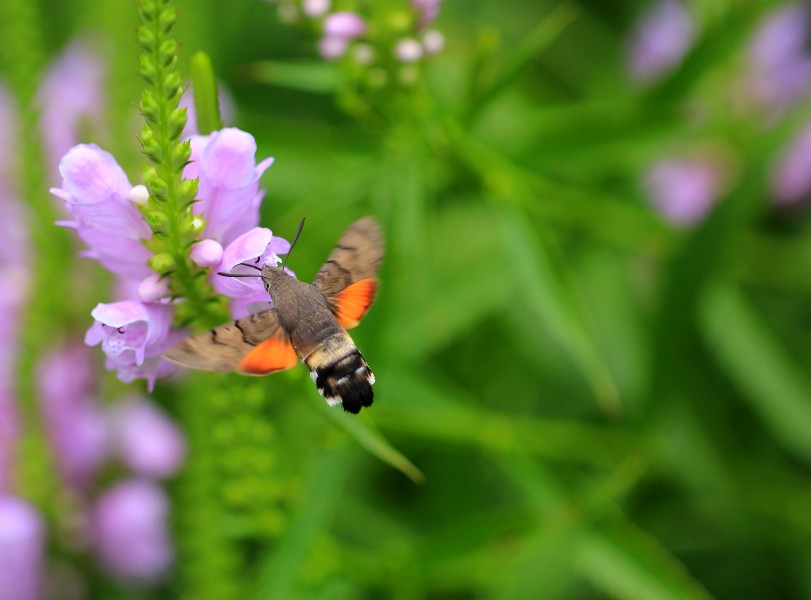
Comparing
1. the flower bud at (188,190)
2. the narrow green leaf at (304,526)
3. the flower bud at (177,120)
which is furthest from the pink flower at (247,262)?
the narrow green leaf at (304,526)

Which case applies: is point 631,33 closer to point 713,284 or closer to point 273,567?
point 713,284

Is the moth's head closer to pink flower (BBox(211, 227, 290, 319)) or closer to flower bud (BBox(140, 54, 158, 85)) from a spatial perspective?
pink flower (BBox(211, 227, 290, 319))

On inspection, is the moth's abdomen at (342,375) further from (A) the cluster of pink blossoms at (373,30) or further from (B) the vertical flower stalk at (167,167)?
(A) the cluster of pink blossoms at (373,30)

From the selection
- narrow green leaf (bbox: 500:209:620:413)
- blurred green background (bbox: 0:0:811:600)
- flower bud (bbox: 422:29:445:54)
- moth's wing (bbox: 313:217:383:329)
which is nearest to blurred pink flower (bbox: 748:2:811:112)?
blurred green background (bbox: 0:0:811:600)

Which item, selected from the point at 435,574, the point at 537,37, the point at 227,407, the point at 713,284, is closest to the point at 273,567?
the point at 227,407

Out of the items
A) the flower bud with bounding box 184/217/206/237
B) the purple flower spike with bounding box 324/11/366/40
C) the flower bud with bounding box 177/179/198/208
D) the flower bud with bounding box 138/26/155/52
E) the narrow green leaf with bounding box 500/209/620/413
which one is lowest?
the narrow green leaf with bounding box 500/209/620/413

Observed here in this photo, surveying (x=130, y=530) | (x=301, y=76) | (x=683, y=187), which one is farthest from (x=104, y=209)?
(x=683, y=187)
